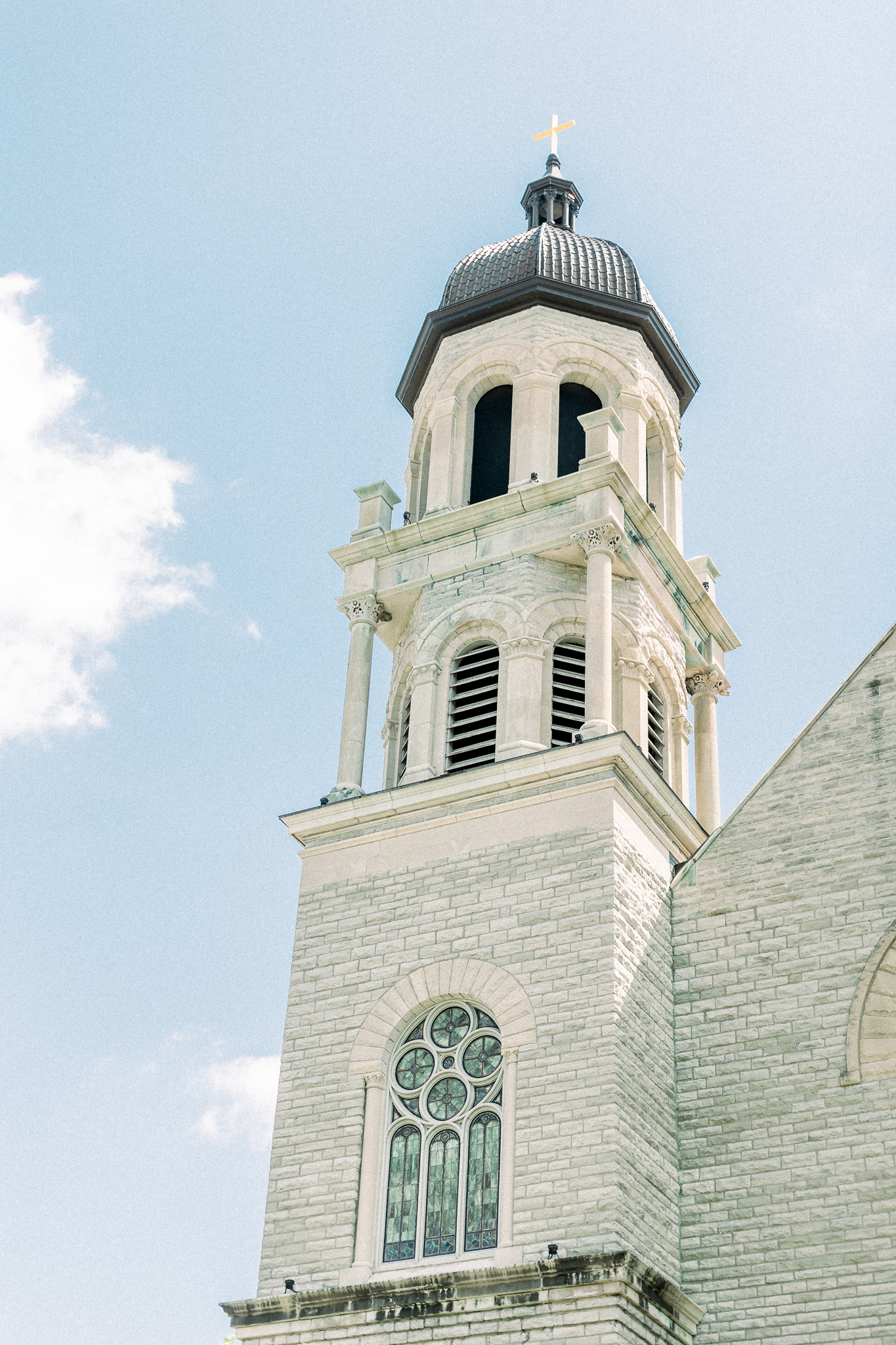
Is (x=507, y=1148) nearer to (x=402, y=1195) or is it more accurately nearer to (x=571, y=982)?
(x=402, y=1195)

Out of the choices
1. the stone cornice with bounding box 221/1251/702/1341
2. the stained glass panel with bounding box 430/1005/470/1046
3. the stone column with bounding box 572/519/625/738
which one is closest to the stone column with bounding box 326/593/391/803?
the stone column with bounding box 572/519/625/738

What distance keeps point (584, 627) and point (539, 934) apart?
512 centimetres

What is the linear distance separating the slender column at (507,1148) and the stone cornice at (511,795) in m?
3.17

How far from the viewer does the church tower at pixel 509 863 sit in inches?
641

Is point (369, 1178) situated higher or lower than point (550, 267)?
lower

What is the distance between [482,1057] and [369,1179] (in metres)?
1.70

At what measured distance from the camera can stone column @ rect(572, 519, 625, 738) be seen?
19875mm

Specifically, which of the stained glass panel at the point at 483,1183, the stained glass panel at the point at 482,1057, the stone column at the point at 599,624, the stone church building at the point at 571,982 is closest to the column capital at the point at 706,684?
the stone church building at the point at 571,982

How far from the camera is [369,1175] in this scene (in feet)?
57.2

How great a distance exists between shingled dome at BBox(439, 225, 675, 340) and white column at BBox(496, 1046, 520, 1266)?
41.8 ft

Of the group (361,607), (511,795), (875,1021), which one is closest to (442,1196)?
(511,795)

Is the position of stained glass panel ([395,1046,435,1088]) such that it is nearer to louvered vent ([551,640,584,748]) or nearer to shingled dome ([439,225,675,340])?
louvered vent ([551,640,584,748])

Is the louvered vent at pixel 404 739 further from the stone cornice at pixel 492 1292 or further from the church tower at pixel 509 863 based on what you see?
the stone cornice at pixel 492 1292

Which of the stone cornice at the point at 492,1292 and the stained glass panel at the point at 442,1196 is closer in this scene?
the stone cornice at the point at 492,1292
